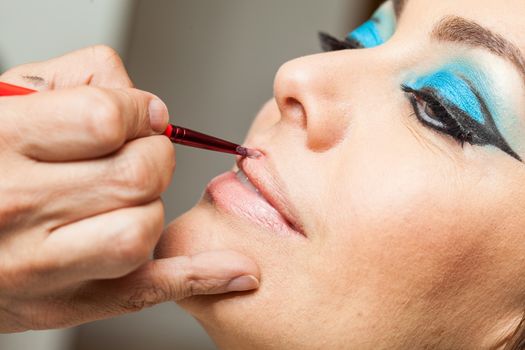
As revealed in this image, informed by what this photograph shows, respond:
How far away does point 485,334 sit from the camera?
0.82 meters

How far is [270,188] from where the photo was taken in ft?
2.61

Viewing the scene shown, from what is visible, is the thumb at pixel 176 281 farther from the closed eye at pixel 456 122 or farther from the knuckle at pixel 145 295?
the closed eye at pixel 456 122

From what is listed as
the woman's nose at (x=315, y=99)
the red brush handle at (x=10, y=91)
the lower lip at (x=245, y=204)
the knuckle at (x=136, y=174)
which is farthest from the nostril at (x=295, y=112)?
the red brush handle at (x=10, y=91)

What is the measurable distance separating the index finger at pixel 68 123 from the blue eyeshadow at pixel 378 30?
498mm

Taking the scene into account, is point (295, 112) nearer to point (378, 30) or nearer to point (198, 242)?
point (198, 242)

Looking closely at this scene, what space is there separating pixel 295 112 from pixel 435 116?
0.57 feet

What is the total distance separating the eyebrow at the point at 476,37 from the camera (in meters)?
0.78

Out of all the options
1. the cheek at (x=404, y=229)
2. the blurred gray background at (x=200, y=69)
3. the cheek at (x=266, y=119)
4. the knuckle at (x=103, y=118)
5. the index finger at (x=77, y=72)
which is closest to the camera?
the knuckle at (x=103, y=118)

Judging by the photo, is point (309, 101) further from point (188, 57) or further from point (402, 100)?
point (188, 57)

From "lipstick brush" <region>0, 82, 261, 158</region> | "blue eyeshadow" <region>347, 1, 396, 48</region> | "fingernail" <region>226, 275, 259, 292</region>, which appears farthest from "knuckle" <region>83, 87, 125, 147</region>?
"blue eyeshadow" <region>347, 1, 396, 48</region>

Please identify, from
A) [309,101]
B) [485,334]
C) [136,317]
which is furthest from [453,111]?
[136,317]

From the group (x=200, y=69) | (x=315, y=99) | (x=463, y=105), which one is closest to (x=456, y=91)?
(x=463, y=105)

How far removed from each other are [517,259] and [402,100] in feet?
0.77

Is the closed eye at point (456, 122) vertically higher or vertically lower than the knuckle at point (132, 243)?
higher
